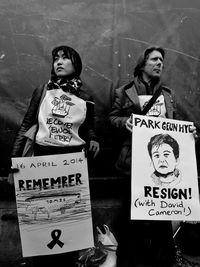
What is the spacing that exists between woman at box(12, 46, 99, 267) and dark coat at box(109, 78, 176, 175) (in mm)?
224

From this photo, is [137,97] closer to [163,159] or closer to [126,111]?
[126,111]

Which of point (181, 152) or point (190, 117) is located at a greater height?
point (190, 117)

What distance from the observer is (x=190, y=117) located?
4.12 meters

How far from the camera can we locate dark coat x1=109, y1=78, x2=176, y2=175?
3.38 meters

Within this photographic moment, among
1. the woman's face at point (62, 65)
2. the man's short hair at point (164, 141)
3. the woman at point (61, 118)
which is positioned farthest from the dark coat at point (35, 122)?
the man's short hair at point (164, 141)

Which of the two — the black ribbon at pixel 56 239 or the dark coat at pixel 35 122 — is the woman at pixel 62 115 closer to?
the dark coat at pixel 35 122

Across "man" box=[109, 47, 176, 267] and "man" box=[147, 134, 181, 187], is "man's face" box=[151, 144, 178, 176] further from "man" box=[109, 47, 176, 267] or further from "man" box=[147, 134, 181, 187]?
"man" box=[109, 47, 176, 267]

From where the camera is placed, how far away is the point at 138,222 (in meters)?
3.41

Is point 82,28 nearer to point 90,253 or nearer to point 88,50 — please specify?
point 88,50

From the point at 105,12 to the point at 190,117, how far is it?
1.38 meters

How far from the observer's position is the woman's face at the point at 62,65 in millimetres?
3408

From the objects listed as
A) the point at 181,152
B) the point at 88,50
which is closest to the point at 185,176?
the point at 181,152

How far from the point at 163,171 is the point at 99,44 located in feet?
5.24

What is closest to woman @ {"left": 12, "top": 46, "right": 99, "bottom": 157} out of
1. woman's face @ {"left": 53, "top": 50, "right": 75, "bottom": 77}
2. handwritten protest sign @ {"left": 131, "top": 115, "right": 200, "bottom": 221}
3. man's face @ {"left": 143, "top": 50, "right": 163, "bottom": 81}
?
woman's face @ {"left": 53, "top": 50, "right": 75, "bottom": 77}
